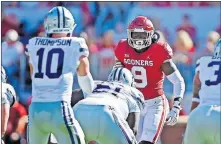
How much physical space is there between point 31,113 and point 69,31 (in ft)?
2.62

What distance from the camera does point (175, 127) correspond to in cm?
959

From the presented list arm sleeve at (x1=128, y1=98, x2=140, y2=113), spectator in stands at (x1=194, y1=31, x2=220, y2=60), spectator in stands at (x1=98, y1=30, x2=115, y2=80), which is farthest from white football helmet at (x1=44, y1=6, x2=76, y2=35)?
spectator in stands at (x1=194, y1=31, x2=220, y2=60)

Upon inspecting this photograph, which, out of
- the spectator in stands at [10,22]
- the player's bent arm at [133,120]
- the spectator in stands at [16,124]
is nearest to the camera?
the player's bent arm at [133,120]

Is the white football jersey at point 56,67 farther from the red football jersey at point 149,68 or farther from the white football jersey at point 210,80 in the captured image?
the red football jersey at point 149,68

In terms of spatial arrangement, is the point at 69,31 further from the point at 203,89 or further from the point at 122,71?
the point at 203,89

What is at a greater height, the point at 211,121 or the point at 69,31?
the point at 69,31

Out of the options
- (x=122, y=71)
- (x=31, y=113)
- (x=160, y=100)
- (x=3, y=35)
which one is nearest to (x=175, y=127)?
(x=160, y=100)

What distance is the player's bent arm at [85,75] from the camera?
298 inches

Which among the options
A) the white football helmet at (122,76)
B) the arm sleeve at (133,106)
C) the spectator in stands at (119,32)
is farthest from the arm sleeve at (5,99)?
the spectator in stands at (119,32)

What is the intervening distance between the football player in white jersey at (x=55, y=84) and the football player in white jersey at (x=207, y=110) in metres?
0.92

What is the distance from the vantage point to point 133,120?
25.6 ft

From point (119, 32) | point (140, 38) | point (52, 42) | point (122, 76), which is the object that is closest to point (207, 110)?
point (122, 76)

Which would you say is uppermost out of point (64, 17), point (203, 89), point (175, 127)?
point (64, 17)

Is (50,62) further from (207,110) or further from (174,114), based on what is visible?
(174,114)
